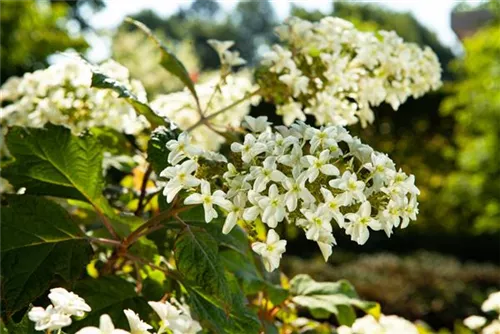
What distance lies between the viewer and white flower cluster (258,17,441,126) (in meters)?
1.70

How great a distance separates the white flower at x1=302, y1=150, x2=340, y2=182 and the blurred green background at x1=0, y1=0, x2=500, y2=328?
11.7 feet

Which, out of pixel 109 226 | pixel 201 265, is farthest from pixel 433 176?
pixel 201 265

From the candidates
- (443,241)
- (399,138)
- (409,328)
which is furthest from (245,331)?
(399,138)

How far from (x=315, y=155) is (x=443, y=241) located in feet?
27.3

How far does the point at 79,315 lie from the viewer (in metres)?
0.93

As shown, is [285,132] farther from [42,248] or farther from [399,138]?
[399,138]

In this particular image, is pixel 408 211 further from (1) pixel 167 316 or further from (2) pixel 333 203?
(1) pixel 167 316

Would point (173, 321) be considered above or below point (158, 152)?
below

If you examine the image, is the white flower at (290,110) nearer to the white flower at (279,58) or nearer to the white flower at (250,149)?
the white flower at (279,58)

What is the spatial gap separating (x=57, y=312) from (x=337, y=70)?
96cm

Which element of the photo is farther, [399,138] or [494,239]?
[399,138]

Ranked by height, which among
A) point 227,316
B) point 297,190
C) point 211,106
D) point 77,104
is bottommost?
point 227,316

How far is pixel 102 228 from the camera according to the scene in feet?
5.12

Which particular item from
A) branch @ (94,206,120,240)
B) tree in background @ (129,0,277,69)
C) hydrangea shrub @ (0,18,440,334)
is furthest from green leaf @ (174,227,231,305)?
tree in background @ (129,0,277,69)
